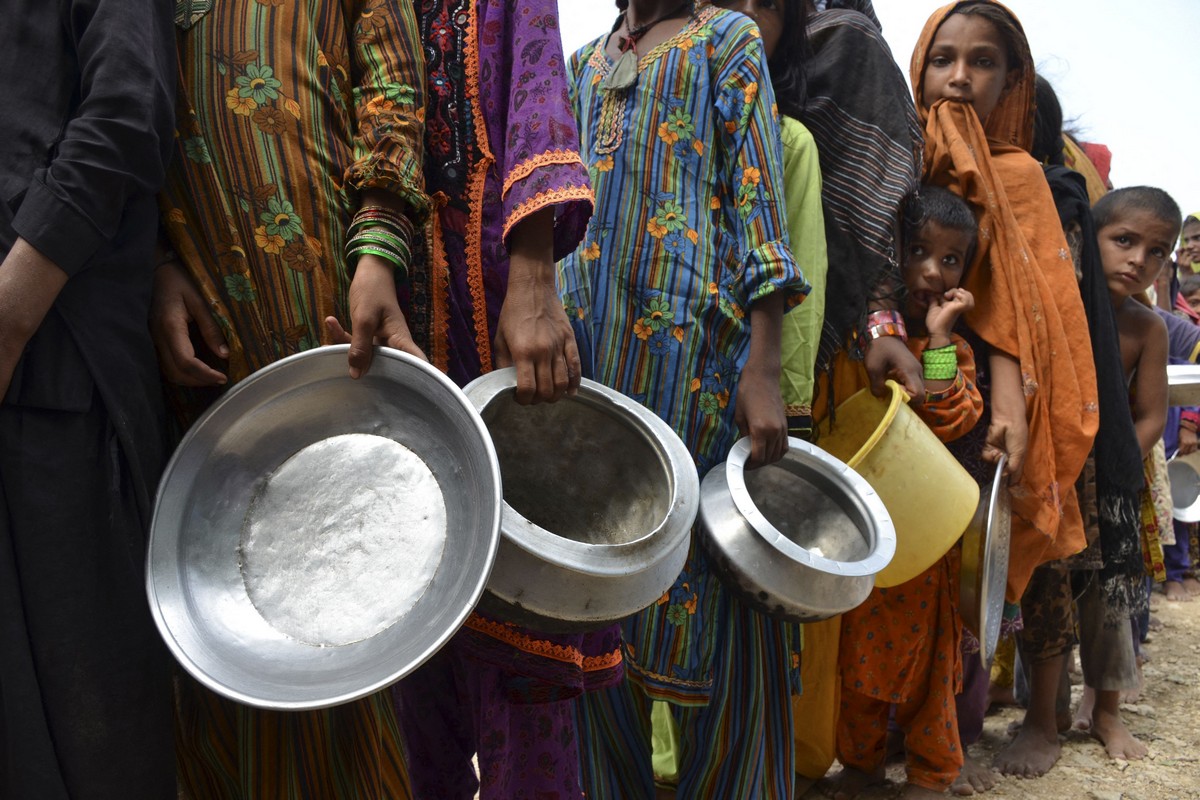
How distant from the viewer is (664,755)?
3123mm

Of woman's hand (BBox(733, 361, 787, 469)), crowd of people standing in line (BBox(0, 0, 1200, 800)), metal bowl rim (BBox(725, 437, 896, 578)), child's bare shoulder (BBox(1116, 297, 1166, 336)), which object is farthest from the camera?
child's bare shoulder (BBox(1116, 297, 1166, 336))

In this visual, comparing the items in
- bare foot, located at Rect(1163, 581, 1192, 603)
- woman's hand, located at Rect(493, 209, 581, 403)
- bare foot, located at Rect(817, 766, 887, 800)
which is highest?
woman's hand, located at Rect(493, 209, 581, 403)

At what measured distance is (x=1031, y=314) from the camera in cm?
312

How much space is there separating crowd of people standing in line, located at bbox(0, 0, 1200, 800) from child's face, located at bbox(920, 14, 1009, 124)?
1 cm

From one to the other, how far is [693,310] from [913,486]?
0.69m

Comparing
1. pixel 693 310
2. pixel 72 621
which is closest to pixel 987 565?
pixel 693 310

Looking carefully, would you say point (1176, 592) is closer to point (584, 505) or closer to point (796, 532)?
point (796, 532)

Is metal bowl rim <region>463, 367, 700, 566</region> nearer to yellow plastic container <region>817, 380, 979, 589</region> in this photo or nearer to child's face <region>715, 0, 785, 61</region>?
yellow plastic container <region>817, 380, 979, 589</region>

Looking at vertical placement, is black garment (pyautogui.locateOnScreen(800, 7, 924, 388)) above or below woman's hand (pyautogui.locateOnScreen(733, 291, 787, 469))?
above

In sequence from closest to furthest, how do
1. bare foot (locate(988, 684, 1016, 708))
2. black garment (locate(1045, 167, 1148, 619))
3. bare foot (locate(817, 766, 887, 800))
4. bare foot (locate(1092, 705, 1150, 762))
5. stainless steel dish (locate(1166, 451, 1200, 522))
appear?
1. bare foot (locate(817, 766, 887, 800))
2. black garment (locate(1045, 167, 1148, 619))
3. bare foot (locate(1092, 705, 1150, 762))
4. bare foot (locate(988, 684, 1016, 708))
5. stainless steel dish (locate(1166, 451, 1200, 522))

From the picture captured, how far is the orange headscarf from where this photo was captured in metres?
3.09

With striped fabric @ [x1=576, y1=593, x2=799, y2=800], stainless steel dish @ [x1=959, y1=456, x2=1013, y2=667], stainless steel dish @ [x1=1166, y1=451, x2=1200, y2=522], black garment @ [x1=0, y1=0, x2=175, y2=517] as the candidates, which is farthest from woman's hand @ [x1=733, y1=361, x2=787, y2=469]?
stainless steel dish @ [x1=1166, y1=451, x2=1200, y2=522]

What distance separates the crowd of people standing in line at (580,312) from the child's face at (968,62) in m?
0.01

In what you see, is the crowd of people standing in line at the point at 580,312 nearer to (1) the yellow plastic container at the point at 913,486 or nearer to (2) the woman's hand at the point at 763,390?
(2) the woman's hand at the point at 763,390
